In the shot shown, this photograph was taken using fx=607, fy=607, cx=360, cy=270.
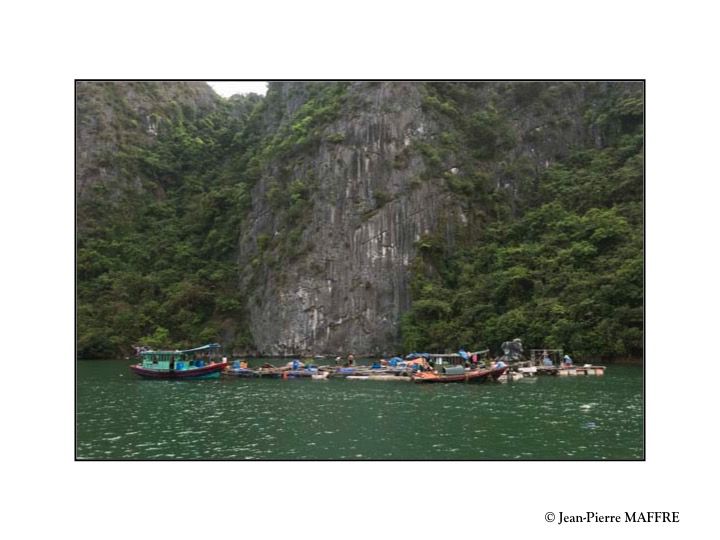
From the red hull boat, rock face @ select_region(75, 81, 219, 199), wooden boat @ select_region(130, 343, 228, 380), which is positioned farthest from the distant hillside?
the red hull boat

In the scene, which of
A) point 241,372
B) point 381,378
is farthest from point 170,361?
point 381,378

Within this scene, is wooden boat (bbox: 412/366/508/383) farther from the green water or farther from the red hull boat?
the red hull boat

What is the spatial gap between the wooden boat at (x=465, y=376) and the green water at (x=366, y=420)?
44.3 inches

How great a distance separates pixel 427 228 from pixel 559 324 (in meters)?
22.5

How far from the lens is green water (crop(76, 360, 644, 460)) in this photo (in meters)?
18.9

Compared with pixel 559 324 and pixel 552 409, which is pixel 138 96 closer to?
pixel 559 324

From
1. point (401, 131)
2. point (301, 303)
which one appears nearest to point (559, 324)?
point (301, 303)

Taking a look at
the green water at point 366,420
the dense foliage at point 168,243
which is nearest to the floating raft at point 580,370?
the green water at point 366,420

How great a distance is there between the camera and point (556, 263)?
55.8 m

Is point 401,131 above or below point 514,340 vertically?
above

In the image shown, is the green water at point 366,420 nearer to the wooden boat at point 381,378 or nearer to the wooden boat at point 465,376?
the wooden boat at point 465,376

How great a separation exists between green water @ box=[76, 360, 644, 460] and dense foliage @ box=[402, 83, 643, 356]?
10108 millimetres

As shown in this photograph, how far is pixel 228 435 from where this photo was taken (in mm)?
21531

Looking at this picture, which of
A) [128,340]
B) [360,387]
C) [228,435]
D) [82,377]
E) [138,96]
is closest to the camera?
[228,435]
